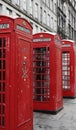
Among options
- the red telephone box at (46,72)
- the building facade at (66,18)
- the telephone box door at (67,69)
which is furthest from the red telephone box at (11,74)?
the building facade at (66,18)

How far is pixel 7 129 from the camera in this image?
252 inches

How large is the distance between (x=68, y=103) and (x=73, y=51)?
242 cm

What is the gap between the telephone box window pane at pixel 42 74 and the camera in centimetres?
1000

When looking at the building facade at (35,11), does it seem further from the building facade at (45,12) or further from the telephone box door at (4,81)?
the telephone box door at (4,81)

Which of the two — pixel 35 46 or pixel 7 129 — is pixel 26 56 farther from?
pixel 35 46

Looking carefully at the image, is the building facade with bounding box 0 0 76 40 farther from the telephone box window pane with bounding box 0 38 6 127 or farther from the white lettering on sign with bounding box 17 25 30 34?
the telephone box window pane with bounding box 0 38 6 127

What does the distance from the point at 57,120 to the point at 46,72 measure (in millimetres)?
1713

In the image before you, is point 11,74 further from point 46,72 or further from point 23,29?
point 46,72

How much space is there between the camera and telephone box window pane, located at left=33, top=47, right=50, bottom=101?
1000 cm

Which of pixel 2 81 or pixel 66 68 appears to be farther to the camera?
pixel 66 68

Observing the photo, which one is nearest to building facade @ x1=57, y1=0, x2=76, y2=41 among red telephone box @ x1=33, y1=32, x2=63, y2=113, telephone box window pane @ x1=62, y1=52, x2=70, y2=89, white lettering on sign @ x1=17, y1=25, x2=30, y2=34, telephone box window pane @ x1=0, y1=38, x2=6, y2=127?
telephone box window pane @ x1=62, y1=52, x2=70, y2=89

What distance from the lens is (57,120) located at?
29.7ft

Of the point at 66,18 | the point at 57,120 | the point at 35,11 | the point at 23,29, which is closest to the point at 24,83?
the point at 23,29

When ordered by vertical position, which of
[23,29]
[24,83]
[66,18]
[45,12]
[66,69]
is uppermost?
[66,18]
